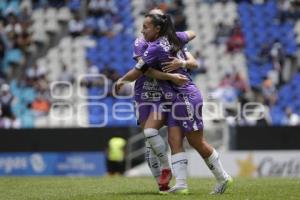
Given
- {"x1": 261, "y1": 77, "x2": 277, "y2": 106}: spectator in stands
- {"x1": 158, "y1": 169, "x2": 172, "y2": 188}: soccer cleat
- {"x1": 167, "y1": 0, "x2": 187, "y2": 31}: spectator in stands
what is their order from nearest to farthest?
{"x1": 158, "y1": 169, "x2": 172, "y2": 188}: soccer cleat → {"x1": 261, "y1": 77, "x2": 277, "y2": 106}: spectator in stands → {"x1": 167, "y1": 0, "x2": 187, "y2": 31}: spectator in stands

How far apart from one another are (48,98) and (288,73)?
775 centimetres

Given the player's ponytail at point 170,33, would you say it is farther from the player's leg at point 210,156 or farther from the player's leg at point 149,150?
the player's leg at point 210,156

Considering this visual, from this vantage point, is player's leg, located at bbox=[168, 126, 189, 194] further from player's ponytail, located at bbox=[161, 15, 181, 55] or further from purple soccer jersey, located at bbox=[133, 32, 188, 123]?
player's ponytail, located at bbox=[161, 15, 181, 55]

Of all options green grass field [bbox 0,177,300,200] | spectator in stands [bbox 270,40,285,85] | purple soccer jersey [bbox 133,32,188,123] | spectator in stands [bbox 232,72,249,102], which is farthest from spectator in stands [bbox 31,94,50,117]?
purple soccer jersey [bbox 133,32,188,123]

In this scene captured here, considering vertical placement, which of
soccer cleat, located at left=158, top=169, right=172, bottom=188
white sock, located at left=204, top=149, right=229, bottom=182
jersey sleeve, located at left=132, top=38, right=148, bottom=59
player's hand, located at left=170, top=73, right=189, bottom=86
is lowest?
soccer cleat, located at left=158, top=169, right=172, bottom=188

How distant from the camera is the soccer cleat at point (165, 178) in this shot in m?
10.6

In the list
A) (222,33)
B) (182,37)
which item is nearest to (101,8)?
(222,33)

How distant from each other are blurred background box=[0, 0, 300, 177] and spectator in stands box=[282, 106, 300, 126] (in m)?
0.04

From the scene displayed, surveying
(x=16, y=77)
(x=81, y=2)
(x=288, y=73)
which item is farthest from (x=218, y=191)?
(x=81, y=2)

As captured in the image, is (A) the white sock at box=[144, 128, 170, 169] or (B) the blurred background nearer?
(A) the white sock at box=[144, 128, 170, 169]

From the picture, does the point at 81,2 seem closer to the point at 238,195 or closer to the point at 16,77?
the point at 16,77

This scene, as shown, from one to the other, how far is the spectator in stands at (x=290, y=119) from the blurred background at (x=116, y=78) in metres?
0.04

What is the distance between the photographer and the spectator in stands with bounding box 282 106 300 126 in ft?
75.7

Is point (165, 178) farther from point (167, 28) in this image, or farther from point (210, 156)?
point (167, 28)
